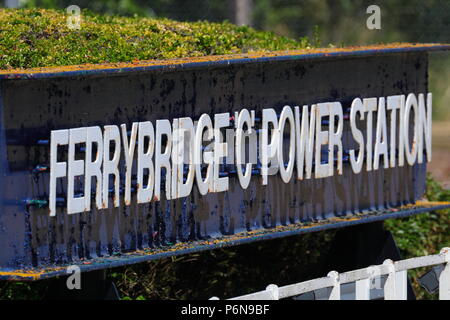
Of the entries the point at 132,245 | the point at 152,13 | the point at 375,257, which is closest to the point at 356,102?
the point at 375,257

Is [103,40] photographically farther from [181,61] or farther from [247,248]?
[247,248]

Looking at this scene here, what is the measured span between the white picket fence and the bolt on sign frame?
707 millimetres

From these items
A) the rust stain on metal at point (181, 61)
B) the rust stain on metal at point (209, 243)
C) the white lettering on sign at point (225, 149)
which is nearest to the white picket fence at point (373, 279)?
the rust stain on metal at point (209, 243)

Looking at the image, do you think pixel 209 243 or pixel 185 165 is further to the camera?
pixel 209 243

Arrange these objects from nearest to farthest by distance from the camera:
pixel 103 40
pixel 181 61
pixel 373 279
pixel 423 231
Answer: pixel 181 61, pixel 373 279, pixel 103 40, pixel 423 231

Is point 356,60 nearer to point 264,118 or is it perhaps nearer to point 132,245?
point 264,118

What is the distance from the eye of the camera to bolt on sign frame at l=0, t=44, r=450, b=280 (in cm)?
536

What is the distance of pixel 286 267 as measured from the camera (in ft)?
26.5

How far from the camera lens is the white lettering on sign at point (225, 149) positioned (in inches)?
219

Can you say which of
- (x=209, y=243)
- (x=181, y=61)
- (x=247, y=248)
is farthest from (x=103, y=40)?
(x=247, y=248)

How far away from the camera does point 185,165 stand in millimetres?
6074

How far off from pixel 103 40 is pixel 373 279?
214 cm

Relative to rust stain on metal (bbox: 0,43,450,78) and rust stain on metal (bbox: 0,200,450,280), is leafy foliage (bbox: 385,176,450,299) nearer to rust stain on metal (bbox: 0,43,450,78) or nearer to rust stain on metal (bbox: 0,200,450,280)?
rust stain on metal (bbox: 0,200,450,280)

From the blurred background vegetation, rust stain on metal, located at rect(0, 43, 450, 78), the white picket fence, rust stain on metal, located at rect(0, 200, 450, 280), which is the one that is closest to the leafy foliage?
the blurred background vegetation
